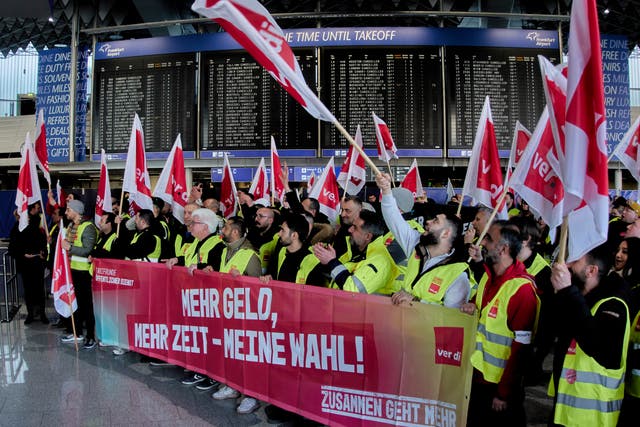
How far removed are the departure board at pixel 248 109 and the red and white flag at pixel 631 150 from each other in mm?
5752

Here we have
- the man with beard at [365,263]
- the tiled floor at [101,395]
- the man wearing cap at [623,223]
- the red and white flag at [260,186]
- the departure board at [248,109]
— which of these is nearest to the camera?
the man with beard at [365,263]

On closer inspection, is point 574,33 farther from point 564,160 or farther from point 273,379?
point 273,379

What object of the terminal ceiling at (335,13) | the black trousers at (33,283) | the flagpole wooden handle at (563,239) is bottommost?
the black trousers at (33,283)

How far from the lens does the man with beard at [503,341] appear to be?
9.23 feet

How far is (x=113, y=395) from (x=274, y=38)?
3.43m

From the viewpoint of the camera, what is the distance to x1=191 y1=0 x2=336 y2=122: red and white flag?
2949 mm

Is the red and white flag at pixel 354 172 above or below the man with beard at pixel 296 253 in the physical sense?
above

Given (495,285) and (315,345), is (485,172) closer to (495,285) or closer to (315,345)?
(495,285)

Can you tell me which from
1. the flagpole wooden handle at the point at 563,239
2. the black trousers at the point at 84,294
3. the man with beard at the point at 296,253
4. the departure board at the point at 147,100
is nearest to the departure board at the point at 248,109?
the departure board at the point at 147,100

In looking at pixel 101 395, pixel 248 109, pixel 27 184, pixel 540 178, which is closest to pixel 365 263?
pixel 540 178

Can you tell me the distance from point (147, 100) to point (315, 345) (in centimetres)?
873

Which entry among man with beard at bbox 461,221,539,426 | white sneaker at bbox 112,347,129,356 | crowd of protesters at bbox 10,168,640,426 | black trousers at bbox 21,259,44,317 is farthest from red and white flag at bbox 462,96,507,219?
black trousers at bbox 21,259,44,317

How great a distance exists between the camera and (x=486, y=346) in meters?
2.89

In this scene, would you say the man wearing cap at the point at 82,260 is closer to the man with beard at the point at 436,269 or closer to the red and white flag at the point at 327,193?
the red and white flag at the point at 327,193
